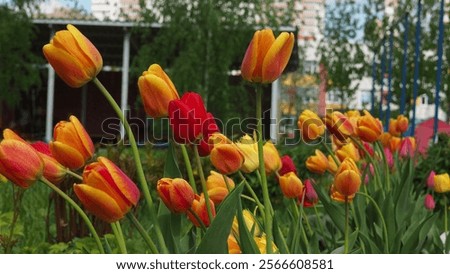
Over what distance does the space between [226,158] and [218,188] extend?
0.17 meters

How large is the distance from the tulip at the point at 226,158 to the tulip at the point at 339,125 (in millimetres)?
627

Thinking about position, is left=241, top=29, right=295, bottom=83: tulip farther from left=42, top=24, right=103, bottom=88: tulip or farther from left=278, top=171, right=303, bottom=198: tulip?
left=278, top=171, right=303, bottom=198: tulip

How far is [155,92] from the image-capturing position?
39.1 inches

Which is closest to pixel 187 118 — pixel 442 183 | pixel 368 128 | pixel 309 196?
pixel 309 196

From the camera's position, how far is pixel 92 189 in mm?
902

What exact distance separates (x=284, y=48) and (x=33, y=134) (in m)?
19.8

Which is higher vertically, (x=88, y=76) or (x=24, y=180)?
(x=88, y=76)

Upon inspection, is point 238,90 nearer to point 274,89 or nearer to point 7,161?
point 274,89

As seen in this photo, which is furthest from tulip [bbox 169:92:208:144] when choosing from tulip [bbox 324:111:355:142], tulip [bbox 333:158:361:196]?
tulip [bbox 324:111:355:142]

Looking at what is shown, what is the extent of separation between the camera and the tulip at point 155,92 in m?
0.99

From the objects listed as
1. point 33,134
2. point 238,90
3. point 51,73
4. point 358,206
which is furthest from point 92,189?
point 33,134

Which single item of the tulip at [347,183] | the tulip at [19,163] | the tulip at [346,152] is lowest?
the tulip at [346,152]

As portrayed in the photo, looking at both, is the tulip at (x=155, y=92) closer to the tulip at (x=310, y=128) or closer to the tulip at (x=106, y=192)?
the tulip at (x=106, y=192)

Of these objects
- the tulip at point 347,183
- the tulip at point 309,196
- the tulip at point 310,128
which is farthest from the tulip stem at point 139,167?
the tulip at point 309,196
